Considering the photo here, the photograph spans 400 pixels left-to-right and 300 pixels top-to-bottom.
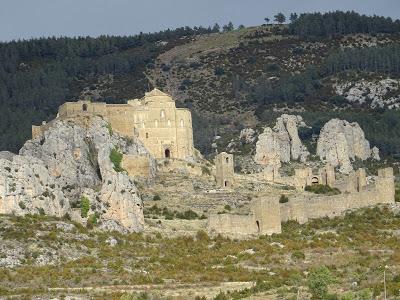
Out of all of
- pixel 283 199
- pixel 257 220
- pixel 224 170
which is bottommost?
pixel 257 220

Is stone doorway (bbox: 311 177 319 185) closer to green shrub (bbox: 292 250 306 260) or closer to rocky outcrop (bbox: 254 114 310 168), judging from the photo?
rocky outcrop (bbox: 254 114 310 168)

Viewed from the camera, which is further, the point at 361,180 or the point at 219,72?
the point at 219,72

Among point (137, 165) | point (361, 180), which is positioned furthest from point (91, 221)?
point (361, 180)

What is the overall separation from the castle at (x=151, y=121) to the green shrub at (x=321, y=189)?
983cm

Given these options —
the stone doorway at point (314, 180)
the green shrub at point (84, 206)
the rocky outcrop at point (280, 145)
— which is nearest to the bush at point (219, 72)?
the rocky outcrop at point (280, 145)

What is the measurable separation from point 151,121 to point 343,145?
95.3 feet

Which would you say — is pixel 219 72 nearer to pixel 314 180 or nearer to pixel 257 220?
pixel 314 180

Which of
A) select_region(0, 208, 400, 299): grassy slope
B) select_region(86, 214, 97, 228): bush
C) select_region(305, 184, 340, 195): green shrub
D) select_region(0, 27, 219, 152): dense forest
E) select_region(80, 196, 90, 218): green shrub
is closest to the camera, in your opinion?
select_region(0, 208, 400, 299): grassy slope

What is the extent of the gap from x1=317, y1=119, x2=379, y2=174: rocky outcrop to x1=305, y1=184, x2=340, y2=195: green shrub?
16957mm

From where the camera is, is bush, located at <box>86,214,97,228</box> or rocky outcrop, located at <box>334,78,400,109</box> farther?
rocky outcrop, located at <box>334,78,400,109</box>

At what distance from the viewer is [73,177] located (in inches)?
4230

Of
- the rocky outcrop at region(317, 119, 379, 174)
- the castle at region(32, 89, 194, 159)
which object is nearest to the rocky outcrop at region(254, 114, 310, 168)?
the rocky outcrop at region(317, 119, 379, 174)

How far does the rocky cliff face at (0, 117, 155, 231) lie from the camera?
99.7 metres

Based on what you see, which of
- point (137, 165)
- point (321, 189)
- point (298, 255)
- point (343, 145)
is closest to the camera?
point (298, 255)
